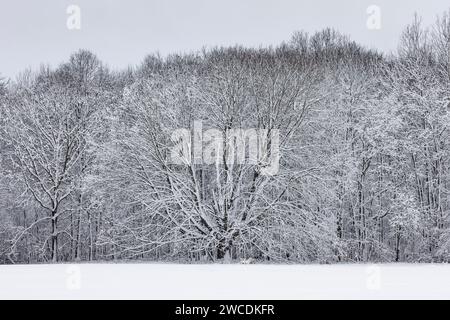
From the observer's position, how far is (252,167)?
26422 millimetres

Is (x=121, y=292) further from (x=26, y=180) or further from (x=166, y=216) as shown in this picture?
(x=26, y=180)

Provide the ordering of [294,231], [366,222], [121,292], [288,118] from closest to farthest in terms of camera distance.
Result: 1. [121,292]
2. [294,231]
3. [288,118]
4. [366,222]

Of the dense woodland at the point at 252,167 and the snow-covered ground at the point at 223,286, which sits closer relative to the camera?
the snow-covered ground at the point at 223,286

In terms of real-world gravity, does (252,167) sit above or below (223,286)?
above

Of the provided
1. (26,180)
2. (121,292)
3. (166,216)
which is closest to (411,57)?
(166,216)

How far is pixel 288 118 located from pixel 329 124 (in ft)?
10.1

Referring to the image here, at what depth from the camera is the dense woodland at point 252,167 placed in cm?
2653

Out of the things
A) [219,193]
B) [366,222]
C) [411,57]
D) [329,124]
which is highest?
[411,57]

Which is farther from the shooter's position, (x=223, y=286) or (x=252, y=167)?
(x=252, y=167)

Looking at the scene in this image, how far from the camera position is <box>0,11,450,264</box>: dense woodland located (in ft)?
87.0

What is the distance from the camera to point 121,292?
10.2m
